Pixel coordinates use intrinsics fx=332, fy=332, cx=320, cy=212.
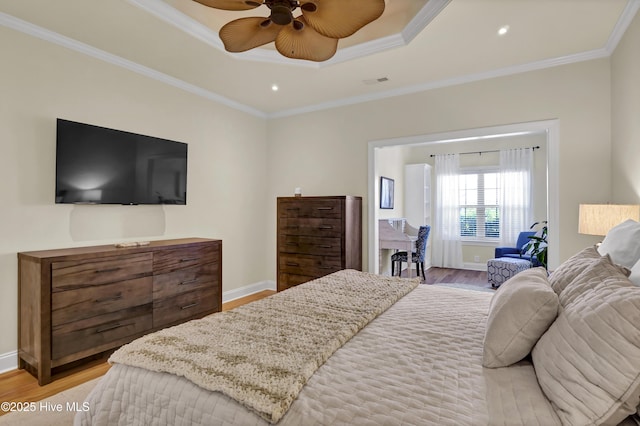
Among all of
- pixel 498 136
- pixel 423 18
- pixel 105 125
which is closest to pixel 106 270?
pixel 105 125

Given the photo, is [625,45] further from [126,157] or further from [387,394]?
[126,157]

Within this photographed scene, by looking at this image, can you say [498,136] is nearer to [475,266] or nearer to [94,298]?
[475,266]

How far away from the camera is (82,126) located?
288 cm

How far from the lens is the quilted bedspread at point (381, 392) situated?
0.94 m

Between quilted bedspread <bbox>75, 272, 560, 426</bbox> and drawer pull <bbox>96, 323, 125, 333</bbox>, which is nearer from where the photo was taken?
quilted bedspread <bbox>75, 272, 560, 426</bbox>

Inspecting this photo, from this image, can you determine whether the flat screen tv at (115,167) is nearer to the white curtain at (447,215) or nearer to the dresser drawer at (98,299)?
the dresser drawer at (98,299)

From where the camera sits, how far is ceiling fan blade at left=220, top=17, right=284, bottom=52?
6.80ft

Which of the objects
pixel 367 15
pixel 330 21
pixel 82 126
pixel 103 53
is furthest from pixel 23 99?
pixel 367 15

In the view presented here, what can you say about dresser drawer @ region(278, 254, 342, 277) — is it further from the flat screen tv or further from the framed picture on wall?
the framed picture on wall

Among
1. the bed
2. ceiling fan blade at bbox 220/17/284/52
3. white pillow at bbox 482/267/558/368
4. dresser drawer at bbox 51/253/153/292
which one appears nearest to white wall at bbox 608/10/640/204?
the bed

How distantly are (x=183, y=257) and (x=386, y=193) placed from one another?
348 cm

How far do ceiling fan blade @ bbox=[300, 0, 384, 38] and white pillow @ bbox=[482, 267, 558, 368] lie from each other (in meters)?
1.60

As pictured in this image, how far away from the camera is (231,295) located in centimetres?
446

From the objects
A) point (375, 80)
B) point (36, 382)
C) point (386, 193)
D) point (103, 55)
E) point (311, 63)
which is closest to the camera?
point (36, 382)
